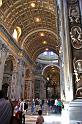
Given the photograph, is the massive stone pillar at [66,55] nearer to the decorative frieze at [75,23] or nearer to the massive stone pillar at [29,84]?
→ the decorative frieze at [75,23]

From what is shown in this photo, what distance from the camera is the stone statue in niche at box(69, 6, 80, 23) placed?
4141mm

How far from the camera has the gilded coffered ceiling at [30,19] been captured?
1291 cm

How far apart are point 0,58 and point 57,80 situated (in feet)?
101

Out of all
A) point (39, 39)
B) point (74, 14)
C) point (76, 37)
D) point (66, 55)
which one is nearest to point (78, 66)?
point (66, 55)

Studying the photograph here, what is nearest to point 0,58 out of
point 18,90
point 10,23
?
point 10,23

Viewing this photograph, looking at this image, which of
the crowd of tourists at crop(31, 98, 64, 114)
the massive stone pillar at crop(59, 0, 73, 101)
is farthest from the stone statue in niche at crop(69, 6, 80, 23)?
the crowd of tourists at crop(31, 98, 64, 114)

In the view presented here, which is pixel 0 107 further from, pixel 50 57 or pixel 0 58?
pixel 50 57

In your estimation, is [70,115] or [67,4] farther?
[67,4]

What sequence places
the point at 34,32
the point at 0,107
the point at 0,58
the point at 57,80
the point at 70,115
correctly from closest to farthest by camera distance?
the point at 0,107 → the point at 70,115 → the point at 0,58 → the point at 34,32 → the point at 57,80

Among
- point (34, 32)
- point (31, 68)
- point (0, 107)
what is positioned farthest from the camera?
point (31, 68)

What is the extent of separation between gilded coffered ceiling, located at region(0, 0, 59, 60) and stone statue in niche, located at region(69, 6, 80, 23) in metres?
5.94

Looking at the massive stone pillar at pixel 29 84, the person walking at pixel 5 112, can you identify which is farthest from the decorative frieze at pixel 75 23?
the massive stone pillar at pixel 29 84

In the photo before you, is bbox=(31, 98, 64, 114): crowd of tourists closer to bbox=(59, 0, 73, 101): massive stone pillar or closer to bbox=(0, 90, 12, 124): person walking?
bbox=(59, 0, 73, 101): massive stone pillar

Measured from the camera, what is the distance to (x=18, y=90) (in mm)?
15883
